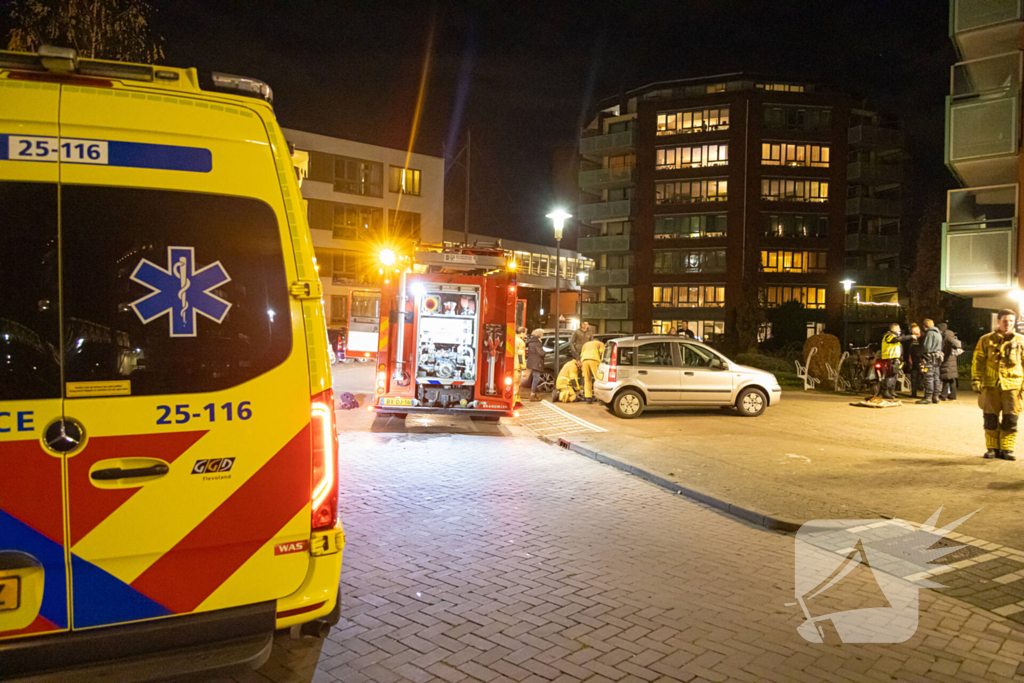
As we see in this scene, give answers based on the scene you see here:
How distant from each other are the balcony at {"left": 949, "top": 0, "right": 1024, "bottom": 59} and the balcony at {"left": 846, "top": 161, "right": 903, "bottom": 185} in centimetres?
3596

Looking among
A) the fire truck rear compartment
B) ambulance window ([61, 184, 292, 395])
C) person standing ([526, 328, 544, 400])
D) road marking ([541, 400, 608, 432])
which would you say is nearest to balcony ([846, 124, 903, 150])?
person standing ([526, 328, 544, 400])

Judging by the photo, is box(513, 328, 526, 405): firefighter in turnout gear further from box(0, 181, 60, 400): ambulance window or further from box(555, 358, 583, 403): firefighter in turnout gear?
box(0, 181, 60, 400): ambulance window

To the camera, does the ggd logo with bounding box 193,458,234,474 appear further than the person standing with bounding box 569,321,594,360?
No

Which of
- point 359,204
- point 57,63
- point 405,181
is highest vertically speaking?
point 405,181

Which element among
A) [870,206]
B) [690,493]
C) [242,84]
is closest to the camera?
[242,84]

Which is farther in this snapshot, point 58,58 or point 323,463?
point 323,463

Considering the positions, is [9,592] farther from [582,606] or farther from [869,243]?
[869,243]

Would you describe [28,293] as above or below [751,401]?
above

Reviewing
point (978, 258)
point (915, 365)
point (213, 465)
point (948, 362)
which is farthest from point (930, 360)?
point (213, 465)

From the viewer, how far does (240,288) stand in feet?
9.64

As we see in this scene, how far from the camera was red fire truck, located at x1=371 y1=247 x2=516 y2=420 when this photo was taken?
1199 cm

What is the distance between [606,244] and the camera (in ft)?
179

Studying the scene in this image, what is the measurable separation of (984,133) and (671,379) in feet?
32.7

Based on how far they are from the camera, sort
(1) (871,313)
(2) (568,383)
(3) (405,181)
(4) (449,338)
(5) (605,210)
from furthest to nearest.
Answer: (5) (605,210), (1) (871,313), (3) (405,181), (2) (568,383), (4) (449,338)
